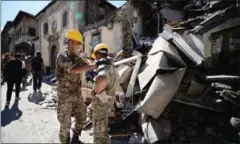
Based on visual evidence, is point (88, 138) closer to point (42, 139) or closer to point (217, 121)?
point (42, 139)

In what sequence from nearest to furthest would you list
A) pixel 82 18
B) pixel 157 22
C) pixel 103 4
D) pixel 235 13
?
pixel 235 13 → pixel 157 22 → pixel 82 18 → pixel 103 4

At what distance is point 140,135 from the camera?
191 inches

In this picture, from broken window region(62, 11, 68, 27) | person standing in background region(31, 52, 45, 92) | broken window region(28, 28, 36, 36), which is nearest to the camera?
person standing in background region(31, 52, 45, 92)

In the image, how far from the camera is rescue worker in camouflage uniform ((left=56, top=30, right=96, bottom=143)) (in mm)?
3514

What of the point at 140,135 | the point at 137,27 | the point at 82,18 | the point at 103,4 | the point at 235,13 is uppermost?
the point at 103,4

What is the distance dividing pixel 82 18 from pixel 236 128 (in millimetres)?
13215

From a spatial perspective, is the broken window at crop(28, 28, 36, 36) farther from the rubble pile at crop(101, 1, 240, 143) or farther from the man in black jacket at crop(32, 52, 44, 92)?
the rubble pile at crop(101, 1, 240, 143)

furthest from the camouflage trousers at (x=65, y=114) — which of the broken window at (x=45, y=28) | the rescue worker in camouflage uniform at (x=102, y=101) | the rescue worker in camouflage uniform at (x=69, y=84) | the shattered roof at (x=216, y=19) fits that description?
the broken window at (x=45, y=28)

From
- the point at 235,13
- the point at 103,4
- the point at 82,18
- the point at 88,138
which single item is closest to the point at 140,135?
the point at 88,138

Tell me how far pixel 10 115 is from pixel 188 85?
14.7 feet

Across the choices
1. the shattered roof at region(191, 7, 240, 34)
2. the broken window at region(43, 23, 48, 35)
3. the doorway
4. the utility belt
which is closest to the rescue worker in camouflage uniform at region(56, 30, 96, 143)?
the utility belt

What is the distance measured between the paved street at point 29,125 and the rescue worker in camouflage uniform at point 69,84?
2.47 feet

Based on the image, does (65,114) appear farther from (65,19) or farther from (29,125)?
(65,19)

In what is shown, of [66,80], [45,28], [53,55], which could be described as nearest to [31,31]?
[45,28]
